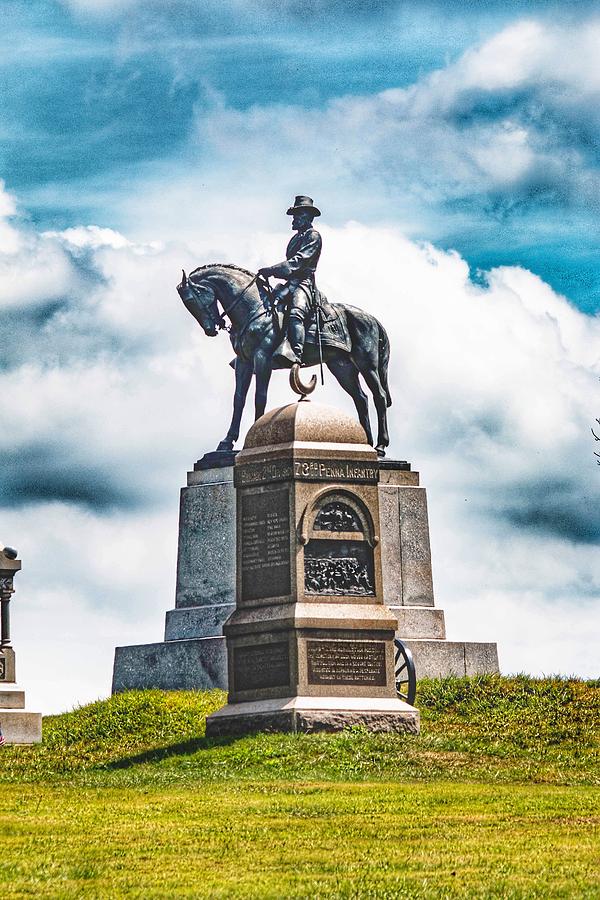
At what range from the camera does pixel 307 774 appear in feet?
63.5

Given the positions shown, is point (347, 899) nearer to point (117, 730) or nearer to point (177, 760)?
point (177, 760)

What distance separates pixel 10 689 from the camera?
27.1 m

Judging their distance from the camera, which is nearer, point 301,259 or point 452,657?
point 452,657

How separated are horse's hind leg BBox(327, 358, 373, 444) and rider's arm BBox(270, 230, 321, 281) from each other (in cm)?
196

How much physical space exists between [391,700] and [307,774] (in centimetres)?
305

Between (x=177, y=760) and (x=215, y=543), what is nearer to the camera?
(x=177, y=760)

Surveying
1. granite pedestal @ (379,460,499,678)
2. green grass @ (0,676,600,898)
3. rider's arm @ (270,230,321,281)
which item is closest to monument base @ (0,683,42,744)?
green grass @ (0,676,600,898)

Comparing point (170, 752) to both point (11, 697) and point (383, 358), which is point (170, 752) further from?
point (383, 358)

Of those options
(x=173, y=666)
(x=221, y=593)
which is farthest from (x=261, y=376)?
(x=173, y=666)

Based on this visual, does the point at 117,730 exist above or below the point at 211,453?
below

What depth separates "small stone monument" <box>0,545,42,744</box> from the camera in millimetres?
26203

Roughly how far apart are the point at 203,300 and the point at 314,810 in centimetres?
1855

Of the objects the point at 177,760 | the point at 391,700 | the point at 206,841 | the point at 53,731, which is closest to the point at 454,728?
the point at 391,700

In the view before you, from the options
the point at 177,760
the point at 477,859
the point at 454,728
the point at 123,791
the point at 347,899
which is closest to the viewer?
the point at 347,899
